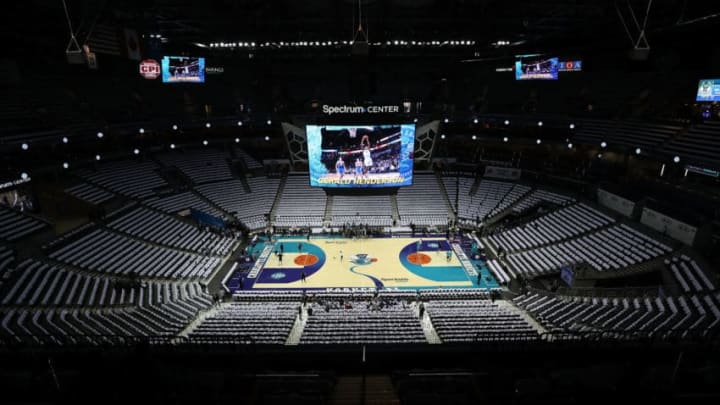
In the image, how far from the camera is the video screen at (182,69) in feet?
103

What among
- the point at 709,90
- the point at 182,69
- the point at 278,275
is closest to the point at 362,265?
the point at 278,275

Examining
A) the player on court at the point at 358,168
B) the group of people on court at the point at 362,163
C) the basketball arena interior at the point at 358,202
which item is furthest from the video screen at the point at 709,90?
the player on court at the point at 358,168

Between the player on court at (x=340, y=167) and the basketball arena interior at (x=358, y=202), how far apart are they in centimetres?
16

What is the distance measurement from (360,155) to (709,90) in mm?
23932

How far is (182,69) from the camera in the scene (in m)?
32.0

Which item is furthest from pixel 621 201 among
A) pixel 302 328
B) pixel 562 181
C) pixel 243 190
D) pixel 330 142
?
pixel 243 190

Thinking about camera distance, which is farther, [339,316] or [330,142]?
[330,142]

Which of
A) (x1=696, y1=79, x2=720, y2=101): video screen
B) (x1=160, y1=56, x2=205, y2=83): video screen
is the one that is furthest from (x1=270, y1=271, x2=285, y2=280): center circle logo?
(x1=696, y1=79, x2=720, y2=101): video screen

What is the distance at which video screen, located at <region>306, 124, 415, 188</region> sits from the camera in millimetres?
26688

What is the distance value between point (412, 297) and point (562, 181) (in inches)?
813

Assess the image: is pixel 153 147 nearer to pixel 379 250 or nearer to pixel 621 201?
pixel 379 250

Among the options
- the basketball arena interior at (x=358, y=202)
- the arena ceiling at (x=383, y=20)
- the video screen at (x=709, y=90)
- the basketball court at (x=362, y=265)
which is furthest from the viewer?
the basketball court at (x=362, y=265)

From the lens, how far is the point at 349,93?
41.3 metres

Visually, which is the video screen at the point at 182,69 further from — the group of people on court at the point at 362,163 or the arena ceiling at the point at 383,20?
the group of people on court at the point at 362,163
